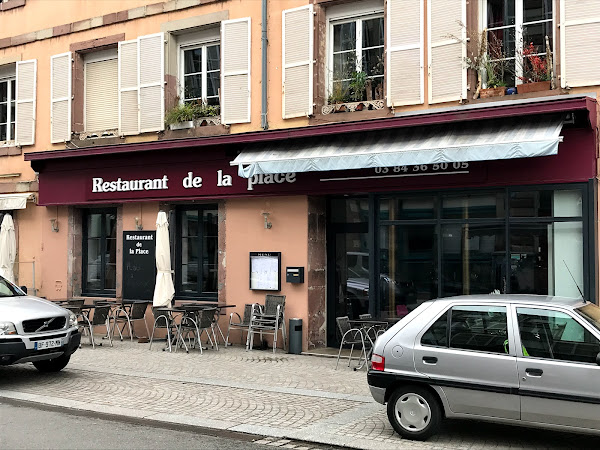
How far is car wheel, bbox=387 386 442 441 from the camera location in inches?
264

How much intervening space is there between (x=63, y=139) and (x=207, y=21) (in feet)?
14.6

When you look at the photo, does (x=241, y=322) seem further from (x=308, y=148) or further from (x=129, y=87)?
(x=129, y=87)

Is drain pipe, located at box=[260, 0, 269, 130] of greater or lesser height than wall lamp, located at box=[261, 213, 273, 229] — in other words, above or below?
above

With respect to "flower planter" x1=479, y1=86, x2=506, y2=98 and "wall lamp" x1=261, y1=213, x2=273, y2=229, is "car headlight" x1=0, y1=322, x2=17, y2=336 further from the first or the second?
"flower planter" x1=479, y1=86, x2=506, y2=98

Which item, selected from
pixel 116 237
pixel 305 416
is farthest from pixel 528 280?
pixel 116 237

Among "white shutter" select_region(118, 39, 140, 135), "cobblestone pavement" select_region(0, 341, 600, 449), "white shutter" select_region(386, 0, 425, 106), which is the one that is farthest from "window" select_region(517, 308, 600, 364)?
"white shutter" select_region(118, 39, 140, 135)

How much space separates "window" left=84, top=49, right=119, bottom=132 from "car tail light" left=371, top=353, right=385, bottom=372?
33.6 ft

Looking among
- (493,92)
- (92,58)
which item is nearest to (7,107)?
(92,58)

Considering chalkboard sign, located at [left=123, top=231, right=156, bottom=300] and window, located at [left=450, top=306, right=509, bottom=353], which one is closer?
window, located at [left=450, top=306, right=509, bottom=353]

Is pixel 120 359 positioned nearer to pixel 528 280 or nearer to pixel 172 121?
pixel 172 121

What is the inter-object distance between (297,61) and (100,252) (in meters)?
6.34

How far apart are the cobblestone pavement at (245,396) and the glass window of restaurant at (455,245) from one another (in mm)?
1763

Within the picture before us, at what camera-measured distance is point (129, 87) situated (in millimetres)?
15031

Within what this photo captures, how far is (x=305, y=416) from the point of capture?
7.91 metres
